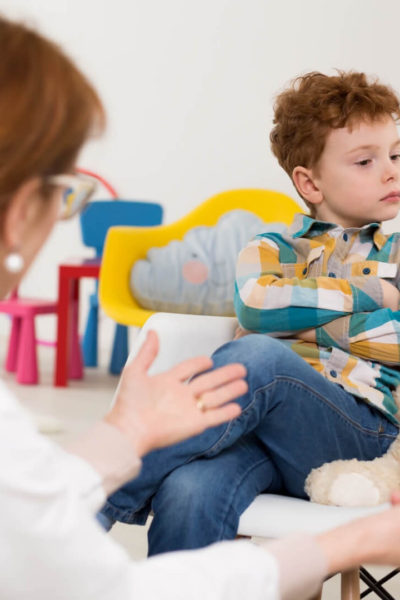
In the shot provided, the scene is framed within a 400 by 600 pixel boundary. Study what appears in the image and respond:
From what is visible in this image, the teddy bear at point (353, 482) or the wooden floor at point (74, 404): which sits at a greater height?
the teddy bear at point (353, 482)

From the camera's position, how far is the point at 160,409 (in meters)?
0.82

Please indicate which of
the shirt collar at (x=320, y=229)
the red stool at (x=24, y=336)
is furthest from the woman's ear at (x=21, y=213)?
the red stool at (x=24, y=336)

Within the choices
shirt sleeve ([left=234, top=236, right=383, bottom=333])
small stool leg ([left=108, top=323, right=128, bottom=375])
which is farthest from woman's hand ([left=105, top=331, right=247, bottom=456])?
small stool leg ([left=108, top=323, right=128, bottom=375])

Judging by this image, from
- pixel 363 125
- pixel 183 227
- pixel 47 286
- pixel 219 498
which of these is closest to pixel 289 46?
pixel 183 227

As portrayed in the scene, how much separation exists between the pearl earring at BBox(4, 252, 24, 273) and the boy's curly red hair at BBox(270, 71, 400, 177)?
92 centimetres

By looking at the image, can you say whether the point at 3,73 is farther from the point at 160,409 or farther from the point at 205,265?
the point at 205,265

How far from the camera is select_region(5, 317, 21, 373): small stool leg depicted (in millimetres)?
4016

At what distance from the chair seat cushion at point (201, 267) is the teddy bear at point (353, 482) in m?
2.10

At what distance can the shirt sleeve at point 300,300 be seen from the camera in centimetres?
140

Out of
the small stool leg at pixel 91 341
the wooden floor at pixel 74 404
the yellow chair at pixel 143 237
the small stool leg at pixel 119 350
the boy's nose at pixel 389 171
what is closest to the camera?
the boy's nose at pixel 389 171

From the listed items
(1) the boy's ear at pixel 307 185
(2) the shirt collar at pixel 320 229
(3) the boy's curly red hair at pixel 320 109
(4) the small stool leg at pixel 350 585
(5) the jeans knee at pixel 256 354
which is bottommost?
(4) the small stool leg at pixel 350 585

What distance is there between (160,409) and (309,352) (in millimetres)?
622

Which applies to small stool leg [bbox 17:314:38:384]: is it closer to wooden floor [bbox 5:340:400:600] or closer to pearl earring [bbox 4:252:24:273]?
wooden floor [bbox 5:340:400:600]

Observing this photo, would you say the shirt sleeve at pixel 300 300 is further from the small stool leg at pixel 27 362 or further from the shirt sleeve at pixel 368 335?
the small stool leg at pixel 27 362
